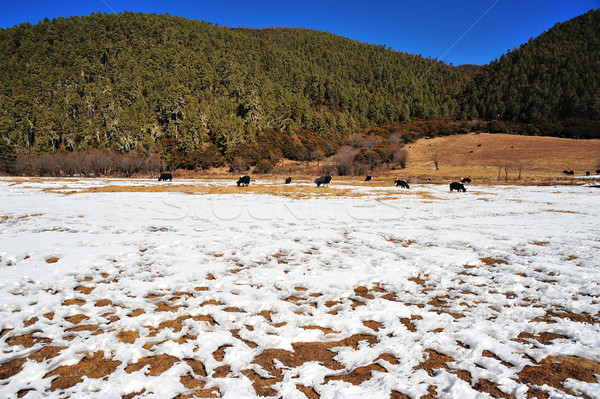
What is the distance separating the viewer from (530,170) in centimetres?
5681

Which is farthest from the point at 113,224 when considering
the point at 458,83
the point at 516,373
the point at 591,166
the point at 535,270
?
the point at 458,83

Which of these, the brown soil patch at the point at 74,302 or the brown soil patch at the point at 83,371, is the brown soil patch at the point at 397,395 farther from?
the brown soil patch at the point at 74,302

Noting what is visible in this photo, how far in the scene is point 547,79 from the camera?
121062 mm

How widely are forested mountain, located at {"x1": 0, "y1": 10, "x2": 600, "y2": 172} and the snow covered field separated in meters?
64.7

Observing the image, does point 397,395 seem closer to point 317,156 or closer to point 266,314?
point 266,314

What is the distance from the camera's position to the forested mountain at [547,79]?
107688mm

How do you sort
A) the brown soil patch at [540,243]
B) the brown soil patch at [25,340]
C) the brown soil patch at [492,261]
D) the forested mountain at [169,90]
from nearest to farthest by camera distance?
the brown soil patch at [25,340] → the brown soil patch at [492,261] → the brown soil patch at [540,243] → the forested mountain at [169,90]

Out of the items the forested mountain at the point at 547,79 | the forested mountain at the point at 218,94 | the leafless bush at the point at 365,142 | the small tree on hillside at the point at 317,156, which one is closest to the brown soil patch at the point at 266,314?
the forested mountain at the point at 218,94

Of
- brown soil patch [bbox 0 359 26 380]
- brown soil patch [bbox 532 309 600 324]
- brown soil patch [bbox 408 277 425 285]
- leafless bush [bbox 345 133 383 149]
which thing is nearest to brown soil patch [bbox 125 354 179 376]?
brown soil patch [bbox 0 359 26 380]

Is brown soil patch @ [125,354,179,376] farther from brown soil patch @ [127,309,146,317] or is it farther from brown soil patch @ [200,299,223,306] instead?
brown soil patch @ [200,299,223,306]

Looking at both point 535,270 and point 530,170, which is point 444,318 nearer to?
point 535,270

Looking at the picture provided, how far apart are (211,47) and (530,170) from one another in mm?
144263

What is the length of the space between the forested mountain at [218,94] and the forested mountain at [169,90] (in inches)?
21.4

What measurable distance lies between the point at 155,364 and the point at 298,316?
7.03ft
